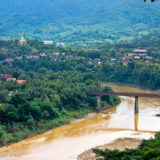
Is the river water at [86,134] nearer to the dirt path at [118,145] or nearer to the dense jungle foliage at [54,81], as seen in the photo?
the dirt path at [118,145]

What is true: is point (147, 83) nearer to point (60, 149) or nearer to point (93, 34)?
point (60, 149)

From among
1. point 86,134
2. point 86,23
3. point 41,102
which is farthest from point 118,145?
point 86,23

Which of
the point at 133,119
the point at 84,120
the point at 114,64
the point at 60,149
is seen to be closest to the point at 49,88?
the point at 84,120

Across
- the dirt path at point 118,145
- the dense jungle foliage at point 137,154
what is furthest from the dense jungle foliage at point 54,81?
the dense jungle foliage at point 137,154

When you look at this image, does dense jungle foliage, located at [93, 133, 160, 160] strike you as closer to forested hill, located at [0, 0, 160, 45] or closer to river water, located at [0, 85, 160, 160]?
river water, located at [0, 85, 160, 160]

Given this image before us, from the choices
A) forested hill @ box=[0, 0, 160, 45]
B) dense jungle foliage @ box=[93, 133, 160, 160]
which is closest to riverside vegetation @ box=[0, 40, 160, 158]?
dense jungle foliage @ box=[93, 133, 160, 160]
